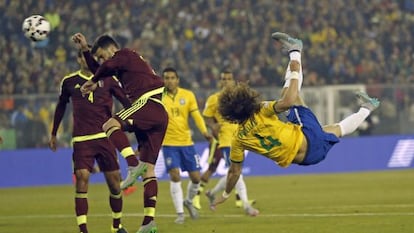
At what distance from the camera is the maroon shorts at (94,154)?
14.1 metres

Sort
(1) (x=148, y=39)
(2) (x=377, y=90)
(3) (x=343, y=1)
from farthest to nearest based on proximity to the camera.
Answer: (3) (x=343, y=1)
(1) (x=148, y=39)
(2) (x=377, y=90)

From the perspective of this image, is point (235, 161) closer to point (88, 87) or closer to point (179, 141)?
point (88, 87)

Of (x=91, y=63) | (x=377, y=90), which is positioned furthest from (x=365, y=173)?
(x=91, y=63)

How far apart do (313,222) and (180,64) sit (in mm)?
18786

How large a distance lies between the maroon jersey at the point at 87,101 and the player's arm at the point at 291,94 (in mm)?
3047

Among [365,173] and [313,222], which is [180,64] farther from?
[313,222]

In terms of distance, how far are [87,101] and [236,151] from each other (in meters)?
2.85

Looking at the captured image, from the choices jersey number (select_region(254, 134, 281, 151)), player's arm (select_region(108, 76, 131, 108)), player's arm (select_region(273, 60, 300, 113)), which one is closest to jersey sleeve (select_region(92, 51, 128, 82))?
player's arm (select_region(108, 76, 131, 108))

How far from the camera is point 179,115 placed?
711 inches

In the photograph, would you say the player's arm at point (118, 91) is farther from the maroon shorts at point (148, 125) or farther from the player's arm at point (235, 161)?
the player's arm at point (235, 161)

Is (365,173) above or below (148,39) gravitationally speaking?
below

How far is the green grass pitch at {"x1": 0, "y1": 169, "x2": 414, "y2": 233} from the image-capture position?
49.7ft

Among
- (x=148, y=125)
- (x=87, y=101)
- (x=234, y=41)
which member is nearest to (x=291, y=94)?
(x=148, y=125)

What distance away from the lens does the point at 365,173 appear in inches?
1135
